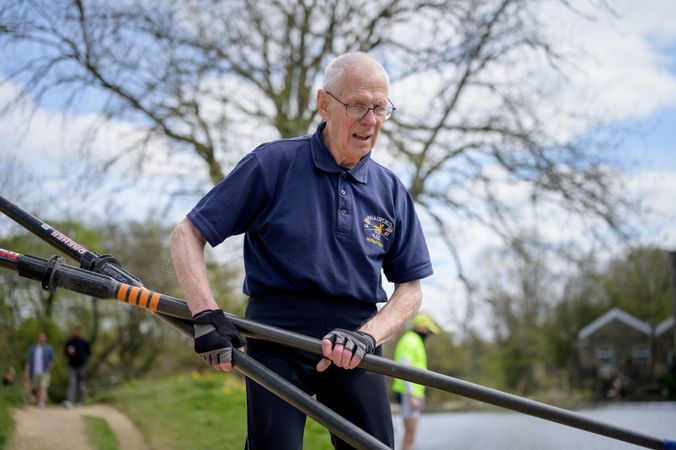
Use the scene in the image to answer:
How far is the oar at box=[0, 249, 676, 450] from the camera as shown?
119 inches

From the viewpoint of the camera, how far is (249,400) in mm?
3172

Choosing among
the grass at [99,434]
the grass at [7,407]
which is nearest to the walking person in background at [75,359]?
the grass at [7,407]

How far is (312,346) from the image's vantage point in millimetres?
3004

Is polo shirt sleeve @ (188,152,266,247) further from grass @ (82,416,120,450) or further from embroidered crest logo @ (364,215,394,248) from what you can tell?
grass @ (82,416,120,450)

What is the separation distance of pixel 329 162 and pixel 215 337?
82 centimetres

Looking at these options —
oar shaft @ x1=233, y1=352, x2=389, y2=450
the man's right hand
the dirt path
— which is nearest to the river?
the dirt path

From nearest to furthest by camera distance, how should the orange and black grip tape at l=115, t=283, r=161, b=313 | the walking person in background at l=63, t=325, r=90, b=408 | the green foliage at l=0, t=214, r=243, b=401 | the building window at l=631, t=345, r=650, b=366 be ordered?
the orange and black grip tape at l=115, t=283, r=161, b=313
the green foliage at l=0, t=214, r=243, b=401
the walking person in background at l=63, t=325, r=90, b=408
the building window at l=631, t=345, r=650, b=366

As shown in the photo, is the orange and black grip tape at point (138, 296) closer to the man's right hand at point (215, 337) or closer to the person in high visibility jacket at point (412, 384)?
the man's right hand at point (215, 337)

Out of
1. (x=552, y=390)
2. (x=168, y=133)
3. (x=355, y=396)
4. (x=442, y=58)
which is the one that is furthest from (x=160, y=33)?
(x=552, y=390)

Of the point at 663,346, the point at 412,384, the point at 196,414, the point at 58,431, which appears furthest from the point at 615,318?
the point at 412,384

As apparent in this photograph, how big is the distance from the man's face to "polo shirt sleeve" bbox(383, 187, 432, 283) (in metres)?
0.31

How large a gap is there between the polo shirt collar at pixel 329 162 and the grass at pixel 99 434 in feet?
27.4

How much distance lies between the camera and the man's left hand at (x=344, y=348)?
2.95m

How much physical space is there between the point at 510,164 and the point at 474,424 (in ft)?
25.6
